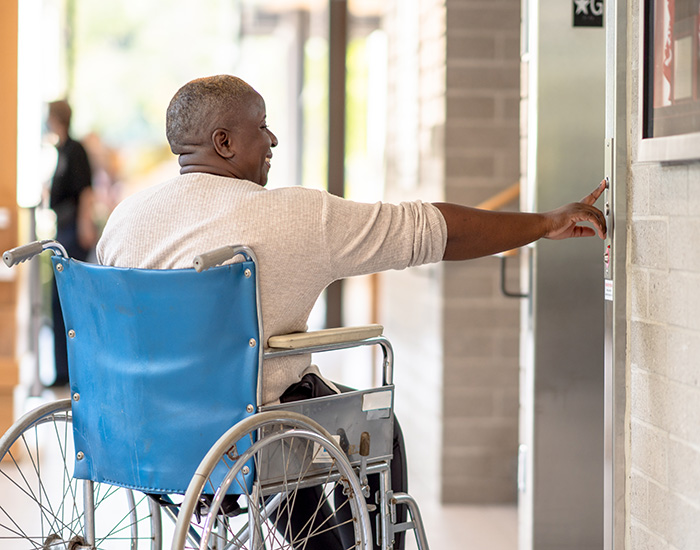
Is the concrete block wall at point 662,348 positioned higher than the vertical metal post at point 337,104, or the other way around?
the vertical metal post at point 337,104

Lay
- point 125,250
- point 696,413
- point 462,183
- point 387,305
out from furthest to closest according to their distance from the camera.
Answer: point 387,305
point 462,183
point 125,250
point 696,413

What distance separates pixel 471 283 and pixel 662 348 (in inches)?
65.0

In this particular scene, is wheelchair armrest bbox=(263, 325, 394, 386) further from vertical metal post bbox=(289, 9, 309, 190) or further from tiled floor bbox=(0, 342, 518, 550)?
vertical metal post bbox=(289, 9, 309, 190)

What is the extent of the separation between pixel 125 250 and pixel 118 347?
199 millimetres

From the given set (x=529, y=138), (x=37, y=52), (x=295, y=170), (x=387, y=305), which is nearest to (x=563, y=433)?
(x=529, y=138)

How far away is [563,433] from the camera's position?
2.47 metres

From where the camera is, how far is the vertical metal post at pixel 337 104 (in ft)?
18.6

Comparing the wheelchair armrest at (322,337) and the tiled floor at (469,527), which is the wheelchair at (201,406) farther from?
the tiled floor at (469,527)

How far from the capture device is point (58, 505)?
319cm

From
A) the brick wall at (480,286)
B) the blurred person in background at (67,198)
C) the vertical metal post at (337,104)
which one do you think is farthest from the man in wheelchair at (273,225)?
the vertical metal post at (337,104)

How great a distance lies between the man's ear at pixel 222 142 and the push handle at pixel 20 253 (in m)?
0.36

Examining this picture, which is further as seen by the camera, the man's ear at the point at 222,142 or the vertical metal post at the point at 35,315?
the vertical metal post at the point at 35,315

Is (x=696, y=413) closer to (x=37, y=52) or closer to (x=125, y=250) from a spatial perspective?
(x=125, y=250)

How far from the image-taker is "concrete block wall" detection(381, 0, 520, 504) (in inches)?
125
